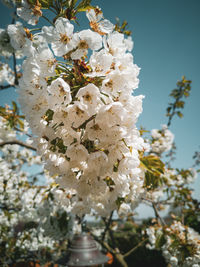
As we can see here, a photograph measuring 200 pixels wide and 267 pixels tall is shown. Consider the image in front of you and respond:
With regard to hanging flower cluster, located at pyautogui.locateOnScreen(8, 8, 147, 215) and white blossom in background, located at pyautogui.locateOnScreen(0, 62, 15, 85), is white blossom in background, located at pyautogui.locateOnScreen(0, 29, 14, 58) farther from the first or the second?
white blossom in background, located at pyautogui.locateOnScreen(0, 62, 15, 85)

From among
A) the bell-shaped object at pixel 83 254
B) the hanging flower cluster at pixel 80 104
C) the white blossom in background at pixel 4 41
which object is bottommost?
the bell-shaped object at pixel 83 254

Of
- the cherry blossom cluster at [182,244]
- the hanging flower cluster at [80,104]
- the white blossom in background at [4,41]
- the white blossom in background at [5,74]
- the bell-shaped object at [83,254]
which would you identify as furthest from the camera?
the white blossom in background at [5,74]

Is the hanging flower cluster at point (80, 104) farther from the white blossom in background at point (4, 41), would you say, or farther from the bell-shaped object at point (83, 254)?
the white blossom in background at point (4, 41)

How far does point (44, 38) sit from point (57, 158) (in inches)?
29.7

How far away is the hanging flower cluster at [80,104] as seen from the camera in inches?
33.5

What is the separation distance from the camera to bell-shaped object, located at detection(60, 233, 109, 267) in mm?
2180

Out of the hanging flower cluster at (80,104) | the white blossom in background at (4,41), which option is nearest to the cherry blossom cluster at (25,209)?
the white blossom in background at (4,41)

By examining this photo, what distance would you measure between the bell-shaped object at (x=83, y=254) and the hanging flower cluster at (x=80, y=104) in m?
1.83

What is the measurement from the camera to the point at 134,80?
37.3 inches

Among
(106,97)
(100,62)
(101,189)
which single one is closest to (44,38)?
(100,62)

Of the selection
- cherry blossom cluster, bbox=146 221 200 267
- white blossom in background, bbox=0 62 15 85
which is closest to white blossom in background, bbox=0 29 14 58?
white blossom in background, bbox=0 62 15 85

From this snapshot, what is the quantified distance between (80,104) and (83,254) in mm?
2397

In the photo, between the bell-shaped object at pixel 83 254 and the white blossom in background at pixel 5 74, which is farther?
the white blossom in background at pixel 5 74

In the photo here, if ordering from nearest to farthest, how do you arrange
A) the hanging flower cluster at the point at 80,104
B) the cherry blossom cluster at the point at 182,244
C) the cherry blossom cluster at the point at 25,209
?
the hanging flower cluster at the point at 80,104 < the cherry blossom cluster at the point at 182,244 < the cherry blossom cluster at the point at 25,209
